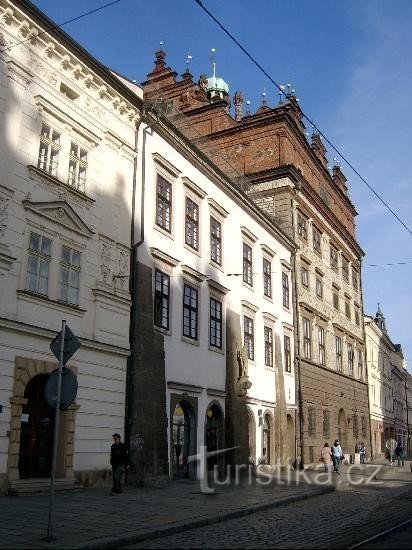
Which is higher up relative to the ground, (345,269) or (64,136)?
(345,269)

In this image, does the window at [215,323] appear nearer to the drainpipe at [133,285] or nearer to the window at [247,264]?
the window at [247,264]

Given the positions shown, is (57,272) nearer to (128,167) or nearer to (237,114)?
(128,167)

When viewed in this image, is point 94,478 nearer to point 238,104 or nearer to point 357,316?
point 238,104

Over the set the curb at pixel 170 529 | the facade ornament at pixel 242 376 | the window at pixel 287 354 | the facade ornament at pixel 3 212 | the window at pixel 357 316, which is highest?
the window at pixel 357 316

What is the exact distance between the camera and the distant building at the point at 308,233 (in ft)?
116

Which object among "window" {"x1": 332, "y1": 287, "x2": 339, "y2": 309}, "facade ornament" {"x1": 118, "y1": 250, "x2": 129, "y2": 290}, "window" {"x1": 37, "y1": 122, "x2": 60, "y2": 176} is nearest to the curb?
"facade ornament" {"x1": 118, "y1": 250, "x2": 129, "y2": 290}

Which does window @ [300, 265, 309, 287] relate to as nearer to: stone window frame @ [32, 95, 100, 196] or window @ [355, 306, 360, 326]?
window @ [355, 306, 360, 326]

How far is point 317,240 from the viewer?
40.3 metres

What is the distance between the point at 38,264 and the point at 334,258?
30.8 metres

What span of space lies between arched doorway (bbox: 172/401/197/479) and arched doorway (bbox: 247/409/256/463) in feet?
16.0

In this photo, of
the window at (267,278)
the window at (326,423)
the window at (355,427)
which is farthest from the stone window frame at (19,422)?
the window at (355,427)

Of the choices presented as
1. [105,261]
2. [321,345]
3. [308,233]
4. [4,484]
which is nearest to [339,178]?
[308,233]

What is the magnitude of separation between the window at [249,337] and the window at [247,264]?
6.21 ft

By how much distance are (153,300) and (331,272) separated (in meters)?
23.9
